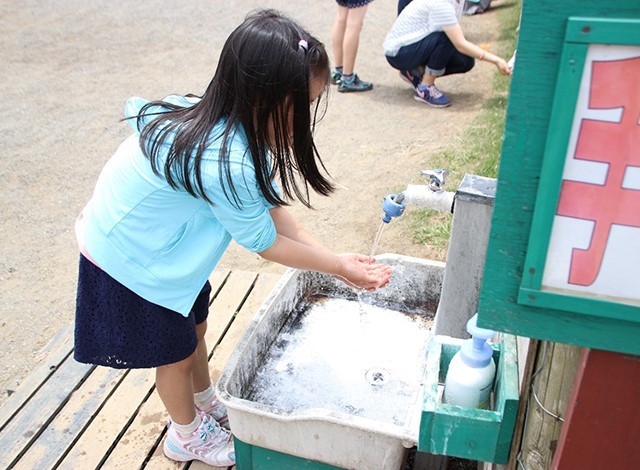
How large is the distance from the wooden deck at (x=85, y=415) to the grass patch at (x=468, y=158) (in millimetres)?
1079

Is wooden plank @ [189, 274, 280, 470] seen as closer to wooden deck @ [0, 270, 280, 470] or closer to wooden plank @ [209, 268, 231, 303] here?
wooden deck @ [0, 270, 280, 470]

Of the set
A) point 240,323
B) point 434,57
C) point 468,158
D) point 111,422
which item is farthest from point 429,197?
point 434,57

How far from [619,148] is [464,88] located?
4402mm

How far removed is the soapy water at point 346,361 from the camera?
6.08ft

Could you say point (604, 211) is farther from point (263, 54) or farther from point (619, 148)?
point (263, 54)

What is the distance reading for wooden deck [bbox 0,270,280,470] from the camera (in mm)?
1957

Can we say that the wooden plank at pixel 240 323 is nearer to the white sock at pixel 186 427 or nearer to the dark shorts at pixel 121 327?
the white sock at pixel 186 427

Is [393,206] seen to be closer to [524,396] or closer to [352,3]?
[524,396]

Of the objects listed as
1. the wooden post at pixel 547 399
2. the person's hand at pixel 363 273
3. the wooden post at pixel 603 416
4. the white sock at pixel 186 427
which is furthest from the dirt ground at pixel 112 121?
the wooden post at pixel 603 416

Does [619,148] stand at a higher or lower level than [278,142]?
higher

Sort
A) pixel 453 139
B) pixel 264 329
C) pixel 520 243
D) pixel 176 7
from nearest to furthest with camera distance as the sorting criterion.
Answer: pixel 520 243, pixel 264 329, pixel 453 139, pixel 176 7

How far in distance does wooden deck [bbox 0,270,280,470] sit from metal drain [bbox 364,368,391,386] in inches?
21.6

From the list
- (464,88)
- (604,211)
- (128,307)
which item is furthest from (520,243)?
(464,88)

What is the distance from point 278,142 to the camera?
1456 mm
